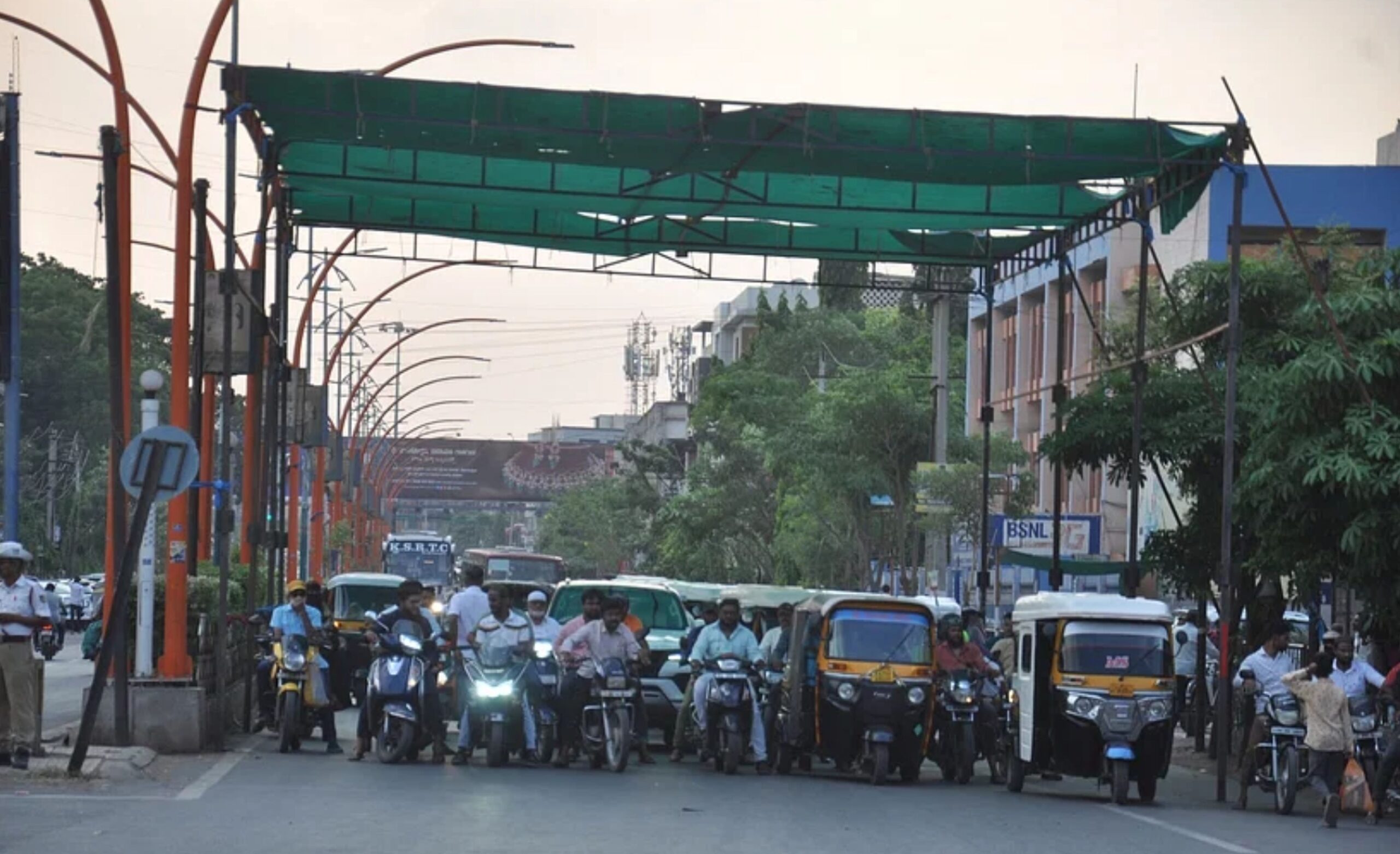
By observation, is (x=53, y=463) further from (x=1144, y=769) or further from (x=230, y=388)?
(x=1144, y=769)

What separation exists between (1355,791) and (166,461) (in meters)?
10.5

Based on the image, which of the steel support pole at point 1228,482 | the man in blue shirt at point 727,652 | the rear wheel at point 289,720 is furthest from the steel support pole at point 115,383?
the steel support pole at point 1228,482

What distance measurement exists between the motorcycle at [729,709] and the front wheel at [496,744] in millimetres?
2104

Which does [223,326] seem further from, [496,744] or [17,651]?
[17,651]

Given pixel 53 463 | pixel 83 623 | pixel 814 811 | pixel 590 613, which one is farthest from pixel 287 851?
pixel 53 463

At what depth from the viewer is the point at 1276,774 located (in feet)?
66.3

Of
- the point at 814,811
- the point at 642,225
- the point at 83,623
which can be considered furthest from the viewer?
the point at 83,623

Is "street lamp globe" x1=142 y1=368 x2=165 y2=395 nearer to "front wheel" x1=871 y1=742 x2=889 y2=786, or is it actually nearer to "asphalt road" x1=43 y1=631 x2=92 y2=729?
"asphalt road" x1=43 y1=631 x2=92 y2=729

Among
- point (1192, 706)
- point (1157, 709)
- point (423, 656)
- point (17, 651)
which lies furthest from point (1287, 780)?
point (1192, 706)

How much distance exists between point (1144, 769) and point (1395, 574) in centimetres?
301

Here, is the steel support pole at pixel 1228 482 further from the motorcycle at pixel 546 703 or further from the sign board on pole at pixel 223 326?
the sign board on pole at pixel 223 326

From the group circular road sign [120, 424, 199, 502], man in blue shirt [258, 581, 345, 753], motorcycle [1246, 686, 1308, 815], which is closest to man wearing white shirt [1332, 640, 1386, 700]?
motorcycle [1246, 686, 1308, 815]

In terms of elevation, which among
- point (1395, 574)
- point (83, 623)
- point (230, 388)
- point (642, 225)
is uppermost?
point (642, 225)

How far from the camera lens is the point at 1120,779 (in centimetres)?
2033
